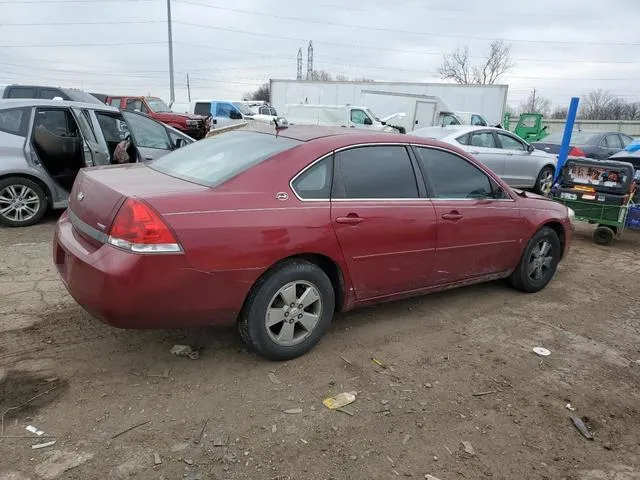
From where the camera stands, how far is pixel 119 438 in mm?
2656

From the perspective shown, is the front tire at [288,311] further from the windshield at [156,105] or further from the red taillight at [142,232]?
the windshield at [156,105]

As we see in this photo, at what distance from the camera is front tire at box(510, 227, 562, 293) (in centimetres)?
505

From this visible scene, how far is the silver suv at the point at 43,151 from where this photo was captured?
6457 mm

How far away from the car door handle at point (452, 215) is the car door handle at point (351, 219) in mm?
878

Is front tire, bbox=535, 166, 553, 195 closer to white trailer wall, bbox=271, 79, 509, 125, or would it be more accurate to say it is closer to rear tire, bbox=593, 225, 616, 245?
rear tire, bbox=593, 225, 616, 245

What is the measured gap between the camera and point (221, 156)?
3750 mm

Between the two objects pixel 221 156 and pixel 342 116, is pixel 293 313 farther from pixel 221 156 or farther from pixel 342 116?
pixel 342 116

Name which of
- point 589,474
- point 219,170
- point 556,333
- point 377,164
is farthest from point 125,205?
point 556,333

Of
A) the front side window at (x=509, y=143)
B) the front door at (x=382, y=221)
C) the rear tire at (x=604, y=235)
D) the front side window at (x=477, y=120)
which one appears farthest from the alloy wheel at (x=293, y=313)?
the front side window at (x=477, y=120)

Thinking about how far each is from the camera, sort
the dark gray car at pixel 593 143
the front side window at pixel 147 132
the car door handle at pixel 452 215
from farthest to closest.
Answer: the dark gray car at pixel 593 143, the front side window at pixel 147 132, the car door handle at pixel 452 215

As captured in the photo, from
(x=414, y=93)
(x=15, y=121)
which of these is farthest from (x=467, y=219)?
(x=414, y=93)

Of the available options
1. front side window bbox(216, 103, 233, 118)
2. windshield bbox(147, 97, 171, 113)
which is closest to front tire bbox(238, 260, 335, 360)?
windshield bbox(147, 97, 171, 113)

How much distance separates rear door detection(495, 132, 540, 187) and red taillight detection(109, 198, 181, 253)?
9.15m

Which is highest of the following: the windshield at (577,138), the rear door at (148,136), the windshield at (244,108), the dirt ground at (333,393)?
the windshield at (244,108)
